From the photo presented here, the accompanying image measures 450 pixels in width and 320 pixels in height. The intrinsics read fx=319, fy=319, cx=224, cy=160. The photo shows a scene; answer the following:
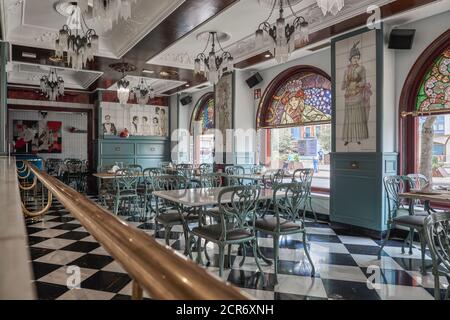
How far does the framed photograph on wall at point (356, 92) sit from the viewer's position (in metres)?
5.06

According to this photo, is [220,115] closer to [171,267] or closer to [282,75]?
[282,75]

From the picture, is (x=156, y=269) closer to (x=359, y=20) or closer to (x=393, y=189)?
(x=393, y=189)

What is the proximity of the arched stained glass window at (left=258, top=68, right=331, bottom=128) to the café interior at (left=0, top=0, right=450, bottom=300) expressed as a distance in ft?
0.11

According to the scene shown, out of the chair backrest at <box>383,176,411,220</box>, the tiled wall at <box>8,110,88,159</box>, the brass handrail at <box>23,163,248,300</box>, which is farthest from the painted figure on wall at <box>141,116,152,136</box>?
the brass handrail at <box>23,163,248,300</box>

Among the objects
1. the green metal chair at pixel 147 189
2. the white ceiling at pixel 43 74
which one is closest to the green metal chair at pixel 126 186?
the green metal chair at pixel 147 189

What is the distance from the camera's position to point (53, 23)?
18.5ft

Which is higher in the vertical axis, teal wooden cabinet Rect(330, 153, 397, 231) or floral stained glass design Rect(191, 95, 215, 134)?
floral stained glass design Rect(191, 95, 215, 134)

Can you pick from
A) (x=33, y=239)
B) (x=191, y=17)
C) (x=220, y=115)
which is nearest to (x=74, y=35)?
(x=191, y=17)

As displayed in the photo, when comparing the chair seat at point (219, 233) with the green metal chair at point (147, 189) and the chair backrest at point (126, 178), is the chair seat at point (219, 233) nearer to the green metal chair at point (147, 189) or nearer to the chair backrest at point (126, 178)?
the green metal chair at point (147, 189)

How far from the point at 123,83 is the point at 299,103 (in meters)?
3.89

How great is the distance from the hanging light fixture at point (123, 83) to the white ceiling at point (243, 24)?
613 mm

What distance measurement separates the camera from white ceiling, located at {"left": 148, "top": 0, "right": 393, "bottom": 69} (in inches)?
195

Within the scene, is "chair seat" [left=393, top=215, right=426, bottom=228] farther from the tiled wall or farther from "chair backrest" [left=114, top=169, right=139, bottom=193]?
the tiled wall

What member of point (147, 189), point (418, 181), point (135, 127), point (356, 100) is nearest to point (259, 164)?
point (147, 189)
